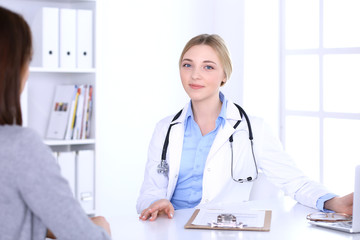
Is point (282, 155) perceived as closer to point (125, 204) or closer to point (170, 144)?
point (170, 144)

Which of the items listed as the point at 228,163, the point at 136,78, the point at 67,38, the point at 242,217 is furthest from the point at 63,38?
the point at 242,217

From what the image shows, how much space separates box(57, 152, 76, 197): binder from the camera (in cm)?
303

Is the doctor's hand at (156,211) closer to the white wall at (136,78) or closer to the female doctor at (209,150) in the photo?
the female doctor at (209,150)

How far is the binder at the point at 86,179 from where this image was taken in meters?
3.08

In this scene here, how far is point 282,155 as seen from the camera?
229 cm

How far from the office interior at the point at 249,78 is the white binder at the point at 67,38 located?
285 millimetres

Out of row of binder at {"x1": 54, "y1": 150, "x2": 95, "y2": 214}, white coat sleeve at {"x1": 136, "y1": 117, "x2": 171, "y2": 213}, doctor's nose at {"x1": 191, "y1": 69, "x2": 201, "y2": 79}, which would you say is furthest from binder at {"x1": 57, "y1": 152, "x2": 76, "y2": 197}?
doctor's nose at {"x1": 191, "y1": 69, "x2": 201, "y2": 79}

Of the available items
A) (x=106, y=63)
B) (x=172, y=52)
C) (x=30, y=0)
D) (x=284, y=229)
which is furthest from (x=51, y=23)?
(x=284, y=229)

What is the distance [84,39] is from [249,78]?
1135mm

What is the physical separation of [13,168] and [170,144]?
50.5 inches

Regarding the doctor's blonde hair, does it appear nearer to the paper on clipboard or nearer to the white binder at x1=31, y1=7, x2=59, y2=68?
the paper on clipboard

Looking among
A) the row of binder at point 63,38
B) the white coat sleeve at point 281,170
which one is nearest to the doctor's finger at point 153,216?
the white coat sleeve at point 281,170

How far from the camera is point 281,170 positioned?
2.25 m

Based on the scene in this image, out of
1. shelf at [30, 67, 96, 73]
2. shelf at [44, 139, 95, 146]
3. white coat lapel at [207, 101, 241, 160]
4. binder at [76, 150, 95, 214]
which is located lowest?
binder at [76, 150, 95, 214]
